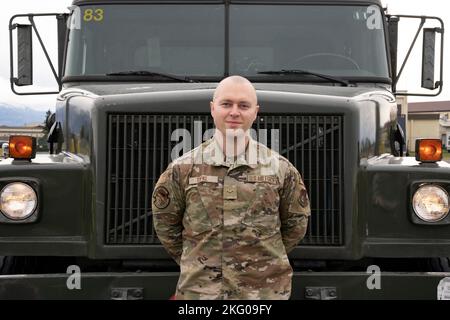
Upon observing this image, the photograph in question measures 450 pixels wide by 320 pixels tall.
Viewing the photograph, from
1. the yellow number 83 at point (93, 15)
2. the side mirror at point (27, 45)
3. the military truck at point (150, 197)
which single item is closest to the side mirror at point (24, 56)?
the side mirror at point (27, 45)

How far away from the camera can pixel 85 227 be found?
12.3 feet

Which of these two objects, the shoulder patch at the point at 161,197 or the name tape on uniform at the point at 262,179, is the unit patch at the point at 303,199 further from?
the shoulder patch at the point at 161,197

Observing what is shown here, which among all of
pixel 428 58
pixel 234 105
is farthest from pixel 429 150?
pixel 428 58

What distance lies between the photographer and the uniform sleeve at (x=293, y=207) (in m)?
3.04

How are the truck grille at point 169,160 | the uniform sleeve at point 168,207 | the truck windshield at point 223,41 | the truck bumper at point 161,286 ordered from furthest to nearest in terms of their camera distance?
the truck windshield at point 223,41, the truck grille at point 169,160, the truck bumper at point 161,286, the uniform sleeve at point 168,207

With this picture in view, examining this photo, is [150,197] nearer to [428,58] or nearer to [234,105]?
[234,105]

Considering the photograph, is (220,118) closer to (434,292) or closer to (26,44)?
(434,292)

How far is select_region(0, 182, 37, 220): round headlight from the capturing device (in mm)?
3668

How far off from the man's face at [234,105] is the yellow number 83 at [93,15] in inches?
94.0

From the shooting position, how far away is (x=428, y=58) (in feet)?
18.0

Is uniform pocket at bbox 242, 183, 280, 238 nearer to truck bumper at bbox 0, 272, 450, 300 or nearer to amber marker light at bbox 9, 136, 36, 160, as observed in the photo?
truck bumper at bbox 0, 272, 450, 300

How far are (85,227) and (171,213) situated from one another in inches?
34.7

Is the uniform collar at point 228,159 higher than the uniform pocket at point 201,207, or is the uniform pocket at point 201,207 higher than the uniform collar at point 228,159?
the uniform collar at point 228,159

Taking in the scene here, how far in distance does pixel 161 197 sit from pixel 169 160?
0.74m
